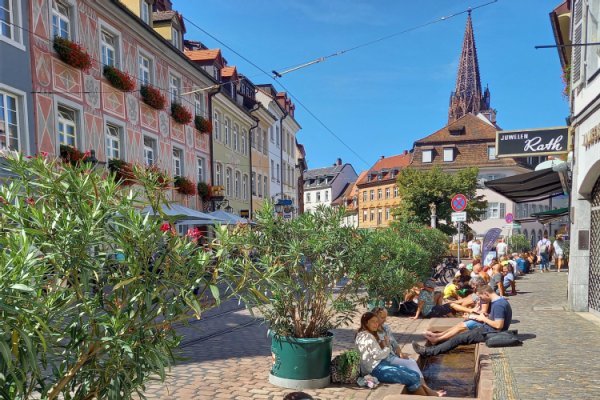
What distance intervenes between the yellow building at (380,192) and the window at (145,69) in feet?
148

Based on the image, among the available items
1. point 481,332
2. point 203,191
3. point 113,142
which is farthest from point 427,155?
point 481,332

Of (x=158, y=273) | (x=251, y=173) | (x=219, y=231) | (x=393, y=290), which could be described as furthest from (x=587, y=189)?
(x=251, y=173)

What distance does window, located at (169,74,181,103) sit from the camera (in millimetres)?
18156

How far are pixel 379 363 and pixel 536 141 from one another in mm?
6619

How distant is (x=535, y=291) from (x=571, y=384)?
9229mm

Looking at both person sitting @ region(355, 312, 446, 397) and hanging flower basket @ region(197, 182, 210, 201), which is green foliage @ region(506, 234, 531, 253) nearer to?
hanging flower basket @ region(197, 182, 210, 201)

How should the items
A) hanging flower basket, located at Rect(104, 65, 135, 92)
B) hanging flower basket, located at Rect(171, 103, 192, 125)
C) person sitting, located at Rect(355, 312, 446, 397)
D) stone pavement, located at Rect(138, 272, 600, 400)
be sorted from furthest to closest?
hanging flower basket, located at Rect(171, 103, 192, 125)
hanging flower basket, located at Rect(104, 65, 135, 92)
person sitting, located at Rect(355, 312, 446, 397)
stone pavement, located at Rect(138, 272, 600, 400)

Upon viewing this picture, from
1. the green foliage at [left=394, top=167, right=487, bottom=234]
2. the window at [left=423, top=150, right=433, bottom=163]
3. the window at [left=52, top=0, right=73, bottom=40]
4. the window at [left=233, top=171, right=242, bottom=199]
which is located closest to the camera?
the window at [left=52, top=0, right=73, bottom=40]

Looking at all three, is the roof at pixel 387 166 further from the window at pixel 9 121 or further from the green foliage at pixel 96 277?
the green foliage at pixel 96 277

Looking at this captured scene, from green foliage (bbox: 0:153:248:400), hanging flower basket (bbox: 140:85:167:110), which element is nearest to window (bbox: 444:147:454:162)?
hanging flower basket (bbox: 140:85:167:110)

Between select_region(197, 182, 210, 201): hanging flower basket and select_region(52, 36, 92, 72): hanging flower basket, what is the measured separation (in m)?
8.39

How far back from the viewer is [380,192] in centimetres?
6162

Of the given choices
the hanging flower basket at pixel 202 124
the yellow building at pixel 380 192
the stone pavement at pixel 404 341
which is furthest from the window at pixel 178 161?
the yellow building at pixel 380 192

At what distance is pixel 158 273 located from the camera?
2150mm
